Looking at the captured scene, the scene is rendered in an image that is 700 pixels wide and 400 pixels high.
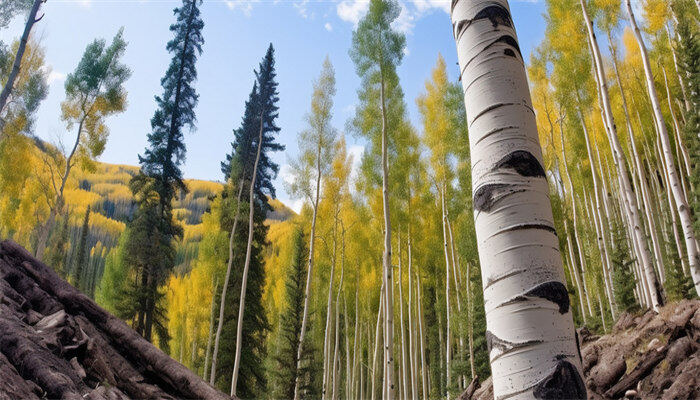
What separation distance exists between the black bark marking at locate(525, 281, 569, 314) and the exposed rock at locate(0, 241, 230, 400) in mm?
3805

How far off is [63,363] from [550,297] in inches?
190

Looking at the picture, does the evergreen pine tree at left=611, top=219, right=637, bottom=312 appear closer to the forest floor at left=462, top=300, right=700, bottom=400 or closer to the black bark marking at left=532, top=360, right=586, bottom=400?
the forest floor at left=462, top=300, right=700, bottom=400

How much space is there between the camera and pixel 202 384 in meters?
5.00

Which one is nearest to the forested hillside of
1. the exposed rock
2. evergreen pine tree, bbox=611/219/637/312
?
evergreen pine tree, bbox=611/219/637/312

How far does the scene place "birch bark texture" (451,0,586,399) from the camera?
88 centimetres

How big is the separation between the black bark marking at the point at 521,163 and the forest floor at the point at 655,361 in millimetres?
5067

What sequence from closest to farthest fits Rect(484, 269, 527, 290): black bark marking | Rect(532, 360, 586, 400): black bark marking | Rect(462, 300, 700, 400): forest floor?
Rect(532, 360, 586, 400): black bark marking < Rect(484, 269, 527, 290): black bark marking < Rect(462, 300, 700, 400): forest floor

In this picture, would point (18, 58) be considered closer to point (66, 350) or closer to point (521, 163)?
point (66, 350)

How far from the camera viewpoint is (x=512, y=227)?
3.22ft

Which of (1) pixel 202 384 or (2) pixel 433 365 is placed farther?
(2) pixel 433 365

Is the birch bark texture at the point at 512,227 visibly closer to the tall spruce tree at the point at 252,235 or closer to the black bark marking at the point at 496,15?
the black bark marking at the point at 496,15

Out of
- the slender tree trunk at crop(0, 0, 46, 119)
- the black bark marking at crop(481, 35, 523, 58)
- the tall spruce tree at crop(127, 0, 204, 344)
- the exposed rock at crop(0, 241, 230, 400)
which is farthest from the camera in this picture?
the tall spruce tree at crop(127, 0, 204, 344)

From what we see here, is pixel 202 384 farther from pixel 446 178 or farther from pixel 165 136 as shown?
pixel 165 136

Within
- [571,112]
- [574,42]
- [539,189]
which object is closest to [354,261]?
[571,112]
